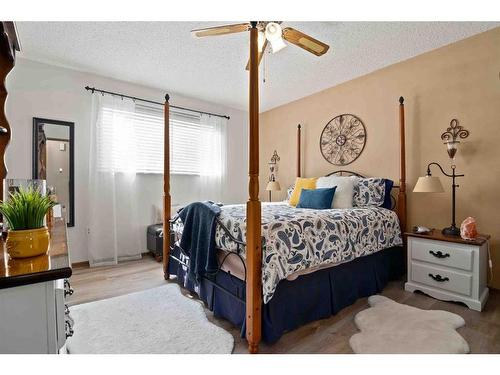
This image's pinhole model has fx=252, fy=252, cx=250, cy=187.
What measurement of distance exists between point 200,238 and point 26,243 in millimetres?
1307

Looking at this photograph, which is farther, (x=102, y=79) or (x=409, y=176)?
(x=102, y=79)

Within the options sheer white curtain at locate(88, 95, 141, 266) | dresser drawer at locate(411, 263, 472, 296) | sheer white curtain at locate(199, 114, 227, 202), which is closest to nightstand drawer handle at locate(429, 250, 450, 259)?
dresser drawer at locate(411, 263, 472, 296)

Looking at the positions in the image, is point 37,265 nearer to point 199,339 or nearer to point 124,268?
point 199,339

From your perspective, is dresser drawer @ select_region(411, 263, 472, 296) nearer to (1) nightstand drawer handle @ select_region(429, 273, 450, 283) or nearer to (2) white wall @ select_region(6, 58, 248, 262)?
(1) nightstand drawer handle @ select_region(429, 273, 450, 283)

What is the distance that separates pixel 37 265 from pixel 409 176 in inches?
131

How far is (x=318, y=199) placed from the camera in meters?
2.87

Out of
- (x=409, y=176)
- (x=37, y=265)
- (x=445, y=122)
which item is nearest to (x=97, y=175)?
(x=37, y=265)

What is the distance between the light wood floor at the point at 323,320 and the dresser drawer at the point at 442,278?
0.44ft

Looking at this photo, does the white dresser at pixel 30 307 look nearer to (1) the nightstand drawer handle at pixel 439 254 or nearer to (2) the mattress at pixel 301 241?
(2) the mattress at pixel 301 241

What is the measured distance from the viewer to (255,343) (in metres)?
1.58

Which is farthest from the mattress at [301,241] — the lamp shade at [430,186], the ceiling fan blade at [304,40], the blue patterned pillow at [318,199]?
the ceiling fan blade at [304,40]

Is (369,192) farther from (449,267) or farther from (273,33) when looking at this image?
(273,33)

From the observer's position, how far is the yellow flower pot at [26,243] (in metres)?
0.83

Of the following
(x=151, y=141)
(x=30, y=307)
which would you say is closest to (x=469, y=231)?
(x=30, y=307)
